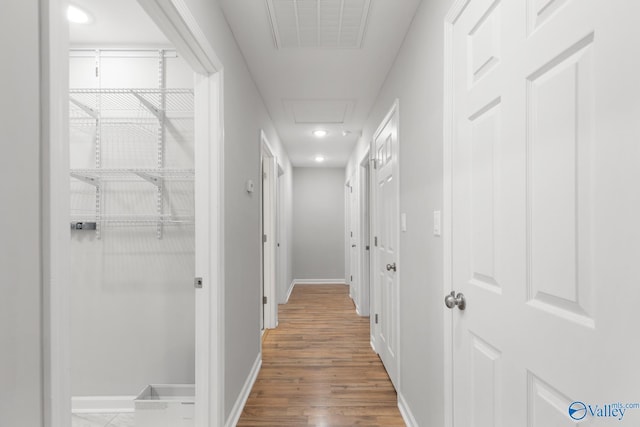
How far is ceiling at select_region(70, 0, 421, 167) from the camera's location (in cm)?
182

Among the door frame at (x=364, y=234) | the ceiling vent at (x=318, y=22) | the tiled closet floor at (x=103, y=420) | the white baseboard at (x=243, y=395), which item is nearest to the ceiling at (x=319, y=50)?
the ceiling vent at (x=318, y=22)

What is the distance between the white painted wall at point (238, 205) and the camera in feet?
6.02

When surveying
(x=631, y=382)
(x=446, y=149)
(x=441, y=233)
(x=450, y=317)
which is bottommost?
(x=450, y=317)

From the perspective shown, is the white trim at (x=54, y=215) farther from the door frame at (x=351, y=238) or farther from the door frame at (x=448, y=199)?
the door frame at (x=351, y=238)

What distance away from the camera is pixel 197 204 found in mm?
1659

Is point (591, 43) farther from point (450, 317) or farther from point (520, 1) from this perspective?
point (450, 317)

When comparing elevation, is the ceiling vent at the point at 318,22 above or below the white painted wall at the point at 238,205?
above

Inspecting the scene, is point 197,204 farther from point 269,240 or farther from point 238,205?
point 269,240

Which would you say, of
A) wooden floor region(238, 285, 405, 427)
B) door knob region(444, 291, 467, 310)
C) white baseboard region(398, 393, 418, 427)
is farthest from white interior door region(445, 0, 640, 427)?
wooden floor region(238, 285, 405, 427)

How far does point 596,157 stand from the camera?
0.68 m

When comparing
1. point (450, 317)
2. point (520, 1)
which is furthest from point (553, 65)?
point (450, 317)
